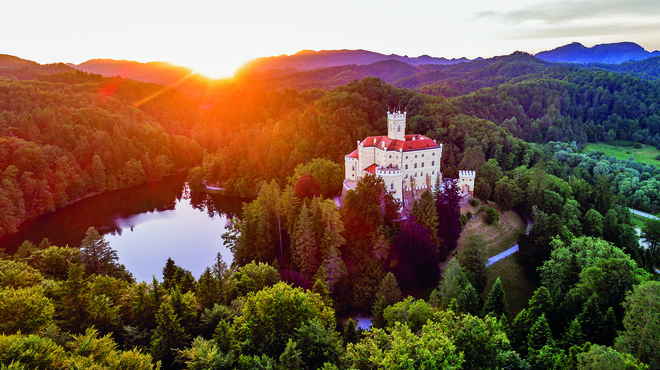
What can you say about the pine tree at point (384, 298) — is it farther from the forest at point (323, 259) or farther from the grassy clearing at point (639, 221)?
the grassy clearing at point (639, 221)

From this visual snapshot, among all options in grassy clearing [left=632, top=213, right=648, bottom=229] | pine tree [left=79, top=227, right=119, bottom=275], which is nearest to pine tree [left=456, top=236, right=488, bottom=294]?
pine tree [left=79, top=227, right=119, bottom=275]

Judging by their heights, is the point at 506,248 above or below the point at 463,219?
below

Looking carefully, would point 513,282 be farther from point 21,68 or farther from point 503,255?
point 21,68

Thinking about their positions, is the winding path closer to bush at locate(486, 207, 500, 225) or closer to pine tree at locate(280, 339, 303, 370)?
bush at locate(486, 207, 500, 225)

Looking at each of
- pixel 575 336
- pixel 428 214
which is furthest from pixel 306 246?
pixel 575 336

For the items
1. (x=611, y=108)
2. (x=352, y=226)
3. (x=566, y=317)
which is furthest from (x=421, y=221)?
(x=611, y=108)

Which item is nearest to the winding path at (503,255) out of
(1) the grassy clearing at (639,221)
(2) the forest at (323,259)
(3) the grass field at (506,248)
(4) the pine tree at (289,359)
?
(3) the grass field at (506,248)
